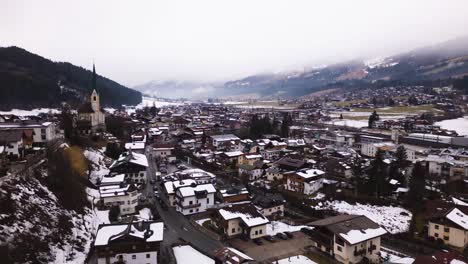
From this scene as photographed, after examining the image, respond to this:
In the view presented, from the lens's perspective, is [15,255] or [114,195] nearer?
[15,255]

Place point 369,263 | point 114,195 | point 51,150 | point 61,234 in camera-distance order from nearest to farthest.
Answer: point 61,234
point 369,263
point 114,195
point 51,150

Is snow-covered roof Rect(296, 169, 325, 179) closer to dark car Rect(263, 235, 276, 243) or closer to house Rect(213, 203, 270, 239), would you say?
house Rect(213, 203, 270, 239)

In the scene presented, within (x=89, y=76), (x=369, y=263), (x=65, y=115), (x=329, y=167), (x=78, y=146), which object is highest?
(x=89, y=76)

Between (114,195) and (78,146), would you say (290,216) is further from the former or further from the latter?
(78,146)

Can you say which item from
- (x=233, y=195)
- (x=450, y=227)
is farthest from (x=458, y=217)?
Answer: (x=233, y=195)

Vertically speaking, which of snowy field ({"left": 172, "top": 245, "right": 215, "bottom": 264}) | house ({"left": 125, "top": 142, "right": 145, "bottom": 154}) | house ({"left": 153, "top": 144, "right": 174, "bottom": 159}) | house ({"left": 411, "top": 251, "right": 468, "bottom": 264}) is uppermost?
house ({"left": 125, "top": 142, "right": 145, "bottom": 154})

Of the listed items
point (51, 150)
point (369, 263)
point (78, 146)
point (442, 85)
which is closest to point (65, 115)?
point (78, 146)

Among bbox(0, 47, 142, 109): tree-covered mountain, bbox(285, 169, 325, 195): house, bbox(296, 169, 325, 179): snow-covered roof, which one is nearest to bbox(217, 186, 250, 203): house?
bbox(285, 169, 325, 195): house
